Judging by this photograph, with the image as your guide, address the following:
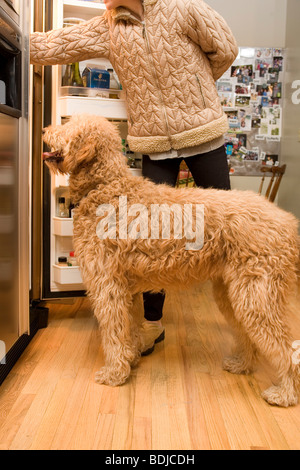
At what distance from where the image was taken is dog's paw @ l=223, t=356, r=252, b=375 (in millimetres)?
2088

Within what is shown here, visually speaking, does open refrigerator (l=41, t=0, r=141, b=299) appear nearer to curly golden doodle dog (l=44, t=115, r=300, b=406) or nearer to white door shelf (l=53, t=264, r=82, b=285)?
white door shelf (l=53, t=264, r=82, b=285)

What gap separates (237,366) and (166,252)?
69cm

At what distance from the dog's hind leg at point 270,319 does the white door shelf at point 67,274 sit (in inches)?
46.2

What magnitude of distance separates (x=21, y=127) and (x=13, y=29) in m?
0.38

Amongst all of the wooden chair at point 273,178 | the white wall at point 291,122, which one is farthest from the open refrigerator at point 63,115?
the white wall at point 291,122

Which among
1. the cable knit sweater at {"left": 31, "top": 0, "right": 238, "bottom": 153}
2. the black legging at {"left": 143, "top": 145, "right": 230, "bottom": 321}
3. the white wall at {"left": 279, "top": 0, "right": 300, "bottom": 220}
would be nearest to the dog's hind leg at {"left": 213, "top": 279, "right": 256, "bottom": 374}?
the black legging at {"left": 143, "top": 145, "right": 230, "bottom": 321}

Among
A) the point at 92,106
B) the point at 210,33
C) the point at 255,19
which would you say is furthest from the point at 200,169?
the point at 255,19

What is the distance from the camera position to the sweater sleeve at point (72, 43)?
7.10ft

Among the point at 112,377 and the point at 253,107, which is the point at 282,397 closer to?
the point at 112,377

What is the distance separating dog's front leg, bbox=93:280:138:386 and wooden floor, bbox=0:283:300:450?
66mm

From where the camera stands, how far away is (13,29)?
5.92 ft

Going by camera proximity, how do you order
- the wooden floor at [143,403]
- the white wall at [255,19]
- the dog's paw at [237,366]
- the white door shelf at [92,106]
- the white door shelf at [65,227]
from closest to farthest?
the wooden floor at [143,403], the dog's paw at [237,366], the white door shelf at [92,106], the white door shelf at [65,227], the white wall at [255,19]

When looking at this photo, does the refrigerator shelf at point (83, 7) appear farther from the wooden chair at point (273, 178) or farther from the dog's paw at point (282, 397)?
the dog's paw at point (282, 397)

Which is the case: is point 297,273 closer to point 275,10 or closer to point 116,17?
point 116,17
